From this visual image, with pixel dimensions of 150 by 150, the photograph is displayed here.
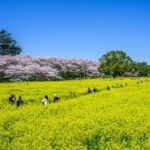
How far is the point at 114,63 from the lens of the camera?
106688mm

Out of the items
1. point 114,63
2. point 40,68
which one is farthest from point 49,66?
point 114,63

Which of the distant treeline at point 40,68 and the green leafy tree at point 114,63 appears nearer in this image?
the distant treeline at point 40,68

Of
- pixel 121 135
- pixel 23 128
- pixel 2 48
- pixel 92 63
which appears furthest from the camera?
pixel 92 63

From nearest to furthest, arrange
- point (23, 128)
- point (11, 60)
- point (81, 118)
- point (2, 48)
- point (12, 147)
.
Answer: point (12, 147) < point (23, 128) < point (81, 118) < point (11, 60) < point (2, 48)

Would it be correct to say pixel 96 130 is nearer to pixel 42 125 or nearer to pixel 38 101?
pixel 42 125

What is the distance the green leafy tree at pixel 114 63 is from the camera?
106 meters

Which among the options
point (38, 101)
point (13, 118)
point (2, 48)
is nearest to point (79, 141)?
point (13, 118)

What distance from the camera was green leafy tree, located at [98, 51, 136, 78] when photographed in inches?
4168

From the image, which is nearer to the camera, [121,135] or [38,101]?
[121,135]

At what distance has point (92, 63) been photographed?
11369 cm

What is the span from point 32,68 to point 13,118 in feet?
192

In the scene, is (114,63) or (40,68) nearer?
(40,68)

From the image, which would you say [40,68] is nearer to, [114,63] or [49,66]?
[49,66]

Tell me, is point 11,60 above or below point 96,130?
above
